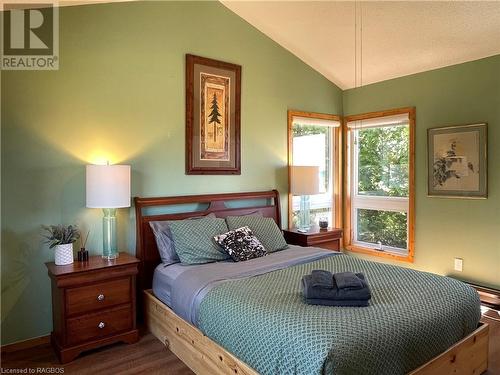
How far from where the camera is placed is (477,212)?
3676mm

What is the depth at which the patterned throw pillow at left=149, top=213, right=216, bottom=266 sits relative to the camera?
3092 mm

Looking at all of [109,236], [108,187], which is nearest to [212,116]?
[108,187]

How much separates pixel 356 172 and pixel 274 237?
2.08m

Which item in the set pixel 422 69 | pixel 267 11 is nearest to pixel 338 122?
pixel 422 69

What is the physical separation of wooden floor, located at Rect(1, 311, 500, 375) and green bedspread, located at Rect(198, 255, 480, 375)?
1.85ft

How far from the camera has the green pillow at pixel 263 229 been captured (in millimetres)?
3355

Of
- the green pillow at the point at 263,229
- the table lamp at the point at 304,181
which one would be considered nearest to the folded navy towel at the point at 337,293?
the green pillow at the point at 263,229

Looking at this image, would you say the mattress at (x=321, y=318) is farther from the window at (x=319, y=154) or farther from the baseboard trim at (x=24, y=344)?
the window at (x=319, y=154)

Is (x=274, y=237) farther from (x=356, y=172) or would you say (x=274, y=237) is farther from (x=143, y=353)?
(x=356, y=172)

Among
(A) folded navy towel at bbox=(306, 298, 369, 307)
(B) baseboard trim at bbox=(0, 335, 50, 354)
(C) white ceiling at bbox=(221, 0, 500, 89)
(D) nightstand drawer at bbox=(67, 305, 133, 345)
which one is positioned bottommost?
(B) baseboard trim at bbox=(0, 335, 50, 354)

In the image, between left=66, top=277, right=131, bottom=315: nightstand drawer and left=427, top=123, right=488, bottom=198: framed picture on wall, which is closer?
left=66, top=277, right=131, bottom=315: nightstand drawer

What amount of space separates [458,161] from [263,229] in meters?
2.24

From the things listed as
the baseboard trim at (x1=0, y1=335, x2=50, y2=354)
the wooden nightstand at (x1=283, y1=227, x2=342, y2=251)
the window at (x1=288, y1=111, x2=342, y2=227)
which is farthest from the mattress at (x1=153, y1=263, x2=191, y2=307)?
the window at (x1=288, y1=111, x2=342, y2=227)

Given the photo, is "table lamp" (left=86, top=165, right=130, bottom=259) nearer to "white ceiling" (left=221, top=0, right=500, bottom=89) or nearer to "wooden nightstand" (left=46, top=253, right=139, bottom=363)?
"wooden nightstand" (left=46, top=253, right=139, bottom=363)
